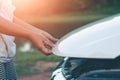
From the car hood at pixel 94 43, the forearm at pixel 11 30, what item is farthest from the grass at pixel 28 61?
the forearm at pixel 11 30

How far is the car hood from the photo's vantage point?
2.89 meters

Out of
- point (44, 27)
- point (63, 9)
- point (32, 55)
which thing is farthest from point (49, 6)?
point (32, 55)

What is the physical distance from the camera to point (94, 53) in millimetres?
2916

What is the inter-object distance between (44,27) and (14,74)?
14.6 m

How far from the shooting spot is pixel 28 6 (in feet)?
81.1

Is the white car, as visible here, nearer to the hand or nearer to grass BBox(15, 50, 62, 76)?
the hand

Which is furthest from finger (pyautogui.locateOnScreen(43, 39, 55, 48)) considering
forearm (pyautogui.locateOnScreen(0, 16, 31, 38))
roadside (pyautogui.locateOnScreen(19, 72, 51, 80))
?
roadside (pyautogui.locateOnScreen(19, 72, 51, 80))

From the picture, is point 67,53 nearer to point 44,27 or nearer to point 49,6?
point 44,27

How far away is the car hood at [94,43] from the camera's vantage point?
2889 millimetres

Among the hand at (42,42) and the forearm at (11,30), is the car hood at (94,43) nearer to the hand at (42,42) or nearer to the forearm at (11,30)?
the hand at (42,42)

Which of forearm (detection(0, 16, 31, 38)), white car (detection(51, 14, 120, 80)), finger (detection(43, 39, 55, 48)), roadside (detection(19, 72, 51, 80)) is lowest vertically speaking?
white car (detection(51, 14, 120, 80))

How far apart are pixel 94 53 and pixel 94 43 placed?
82 millimetres

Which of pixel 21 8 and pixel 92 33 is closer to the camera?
pixel 92 33

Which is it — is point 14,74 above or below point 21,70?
below
